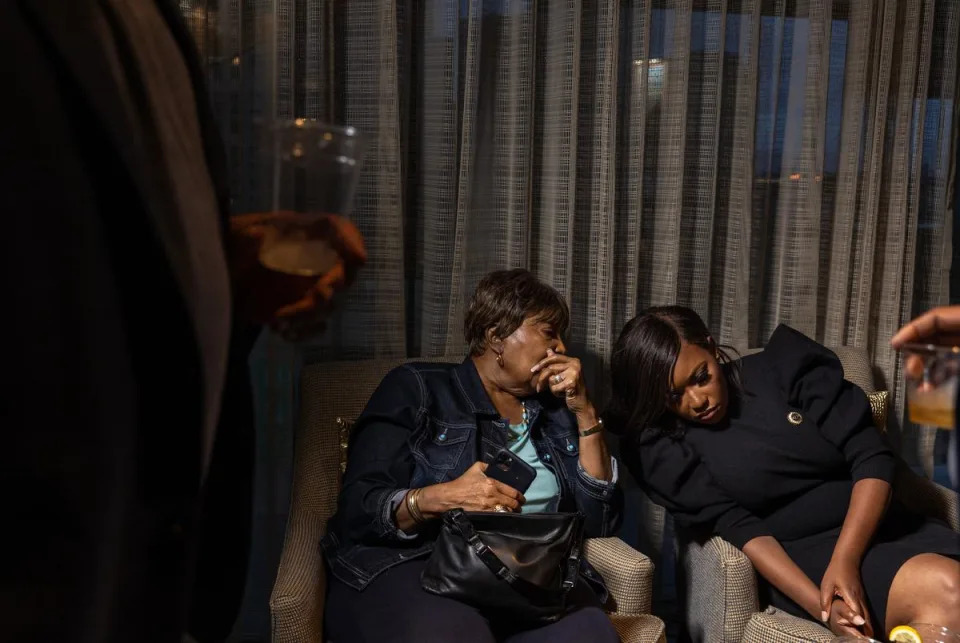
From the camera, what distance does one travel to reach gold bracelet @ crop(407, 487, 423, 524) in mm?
1697

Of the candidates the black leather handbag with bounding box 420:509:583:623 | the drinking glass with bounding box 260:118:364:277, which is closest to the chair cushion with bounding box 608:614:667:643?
the black leather handbag with bounding box 420:509:583:623

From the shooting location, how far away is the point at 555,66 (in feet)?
7.39

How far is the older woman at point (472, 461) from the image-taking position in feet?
5.39

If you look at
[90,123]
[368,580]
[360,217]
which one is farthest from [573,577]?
[90,123]

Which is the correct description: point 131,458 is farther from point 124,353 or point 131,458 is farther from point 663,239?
point 663,239

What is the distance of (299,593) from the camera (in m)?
1.54

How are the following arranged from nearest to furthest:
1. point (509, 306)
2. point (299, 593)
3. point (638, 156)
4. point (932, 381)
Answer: point (932, 381), point (299, 593), point (509, 306), point (638, 156)

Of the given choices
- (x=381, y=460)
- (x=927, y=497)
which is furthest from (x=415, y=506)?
(x=927, y=497)

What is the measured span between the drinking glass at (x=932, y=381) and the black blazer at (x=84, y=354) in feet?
2.10

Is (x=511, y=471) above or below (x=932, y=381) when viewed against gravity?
below

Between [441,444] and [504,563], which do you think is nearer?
[504,563]

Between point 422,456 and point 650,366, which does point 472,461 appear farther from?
point 650,366

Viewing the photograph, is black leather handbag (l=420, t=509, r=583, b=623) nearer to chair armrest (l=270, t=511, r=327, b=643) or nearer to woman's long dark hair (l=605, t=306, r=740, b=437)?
chair armrest (l=270, t=511, r=327, b=643)

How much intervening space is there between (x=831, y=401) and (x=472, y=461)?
34.1 inches
